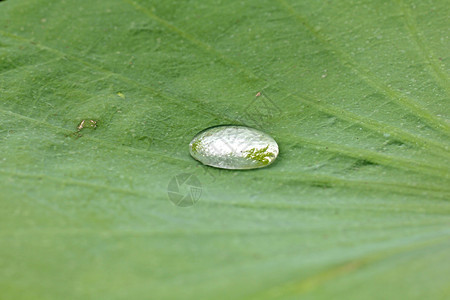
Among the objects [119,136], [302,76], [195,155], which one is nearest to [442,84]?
[302,76]

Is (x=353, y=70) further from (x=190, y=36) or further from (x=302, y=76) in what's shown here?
(x=190, y=36)

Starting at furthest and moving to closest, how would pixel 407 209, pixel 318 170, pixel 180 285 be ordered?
pixel 318 170 < pixel 407 209 < pixel 180 285

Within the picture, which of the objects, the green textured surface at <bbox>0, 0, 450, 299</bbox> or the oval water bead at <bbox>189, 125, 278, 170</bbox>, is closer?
the green textured surface at <bbox>0, 0, 450, 299</bbox>

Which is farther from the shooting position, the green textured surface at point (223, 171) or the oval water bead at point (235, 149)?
the oval water bead at point (235, 149)
